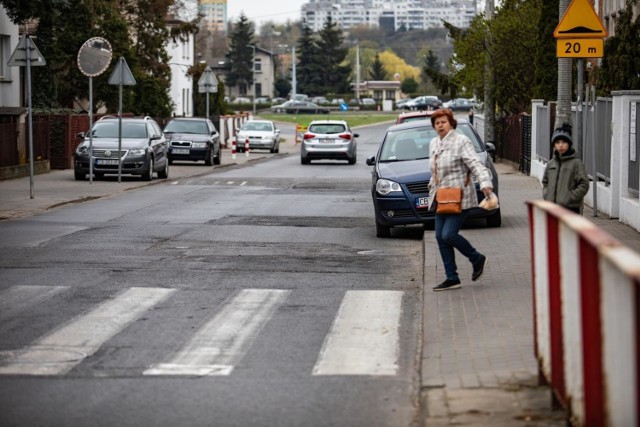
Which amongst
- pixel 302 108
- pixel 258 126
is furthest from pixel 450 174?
pixel 302 108

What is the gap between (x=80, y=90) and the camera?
51.7 meters

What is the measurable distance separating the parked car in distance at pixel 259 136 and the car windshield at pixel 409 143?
124ft

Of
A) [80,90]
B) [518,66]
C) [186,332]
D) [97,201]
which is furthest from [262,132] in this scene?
[186,332]

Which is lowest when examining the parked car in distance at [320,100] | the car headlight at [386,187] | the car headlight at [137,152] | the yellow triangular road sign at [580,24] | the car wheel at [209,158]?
the car wheel at [209,158]

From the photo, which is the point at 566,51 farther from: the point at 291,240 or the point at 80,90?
the point at 80,90

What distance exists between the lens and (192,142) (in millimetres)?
43062

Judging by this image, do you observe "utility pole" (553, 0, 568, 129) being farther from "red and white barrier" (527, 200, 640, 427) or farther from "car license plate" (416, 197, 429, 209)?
"red and white barrier" (527, 200, 640, 427)

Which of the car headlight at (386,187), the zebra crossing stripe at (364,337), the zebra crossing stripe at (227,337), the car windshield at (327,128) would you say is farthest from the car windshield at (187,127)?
the zebra crossing stripe at (364,337)

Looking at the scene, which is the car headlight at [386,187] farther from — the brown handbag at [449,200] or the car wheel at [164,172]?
the car wheel at [164,172]

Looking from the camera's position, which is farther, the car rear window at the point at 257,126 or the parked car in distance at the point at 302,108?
the parked car in distance at the point at 302,108

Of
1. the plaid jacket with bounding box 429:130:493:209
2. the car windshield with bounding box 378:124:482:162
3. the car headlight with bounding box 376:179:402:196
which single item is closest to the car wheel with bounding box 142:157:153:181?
the car windshield with bounding box 378:124:482:162

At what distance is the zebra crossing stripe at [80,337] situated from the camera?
859 centimetres

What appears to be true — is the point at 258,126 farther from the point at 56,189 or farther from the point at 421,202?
the point at 421,202

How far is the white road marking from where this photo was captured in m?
11.0
